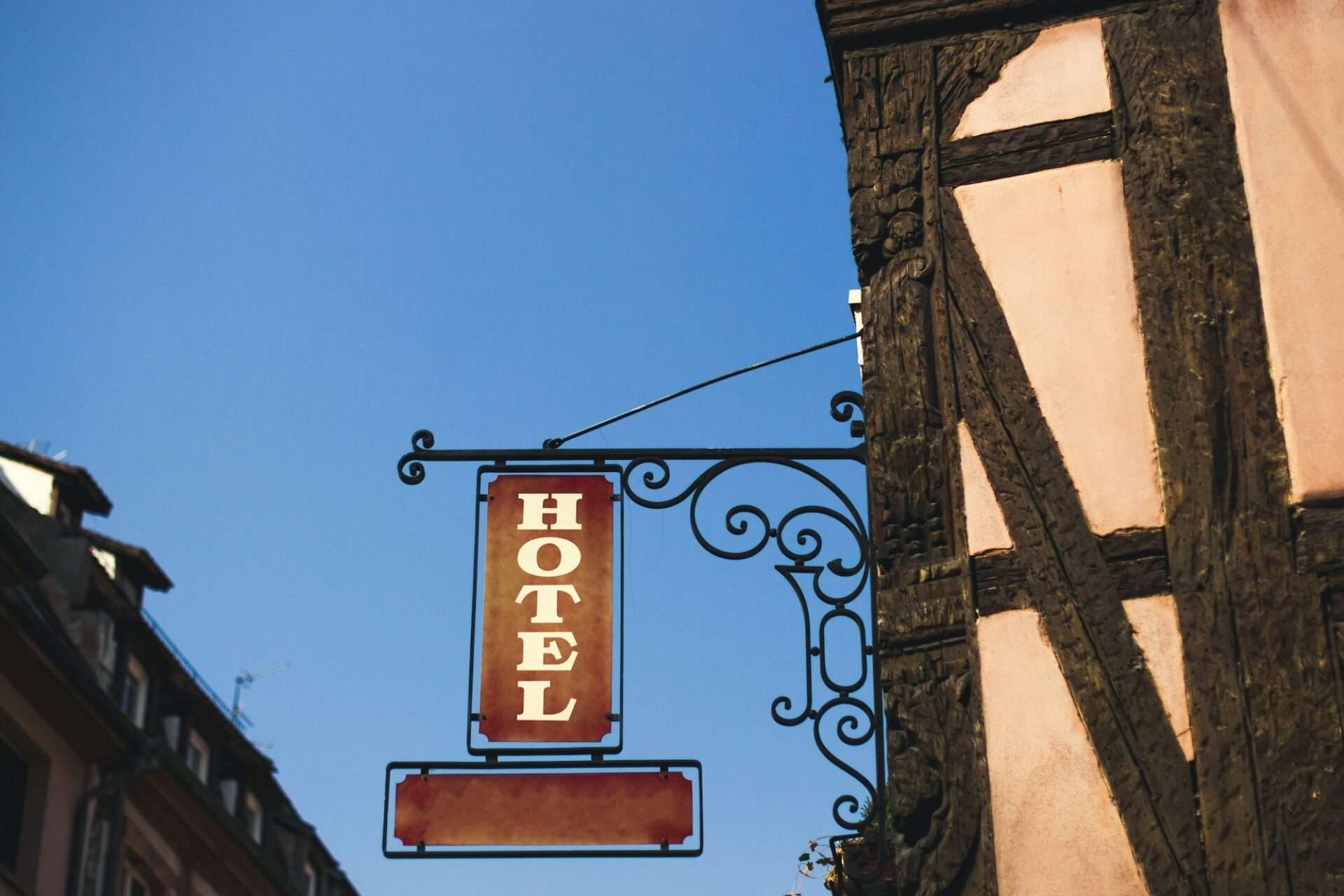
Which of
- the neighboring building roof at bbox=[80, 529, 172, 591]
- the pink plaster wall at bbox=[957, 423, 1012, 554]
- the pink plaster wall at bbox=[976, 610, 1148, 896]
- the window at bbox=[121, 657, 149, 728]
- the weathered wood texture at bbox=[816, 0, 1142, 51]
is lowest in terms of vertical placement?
the pink plaster wall at bbox=[976, 610, 1148, 896]

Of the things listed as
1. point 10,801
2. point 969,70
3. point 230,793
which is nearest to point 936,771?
point 969,70

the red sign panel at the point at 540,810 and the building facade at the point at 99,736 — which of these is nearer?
the red sign panel at the point at 540,810

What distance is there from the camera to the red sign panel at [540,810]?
6.95m

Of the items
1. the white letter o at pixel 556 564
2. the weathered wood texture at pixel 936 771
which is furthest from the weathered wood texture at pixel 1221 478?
the white letter o at pixel 556 564

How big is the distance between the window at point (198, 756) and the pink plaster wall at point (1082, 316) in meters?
21.5

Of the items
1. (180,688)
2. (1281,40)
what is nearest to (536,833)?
(1281,40)

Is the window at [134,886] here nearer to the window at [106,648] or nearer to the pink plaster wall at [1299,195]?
the window at [106,648]

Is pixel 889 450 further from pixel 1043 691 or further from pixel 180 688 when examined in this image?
pixel 180 688

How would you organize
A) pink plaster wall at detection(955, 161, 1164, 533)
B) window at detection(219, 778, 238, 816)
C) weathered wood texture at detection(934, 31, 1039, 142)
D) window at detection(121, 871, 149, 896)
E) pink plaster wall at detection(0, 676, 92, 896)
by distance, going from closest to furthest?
pink plaster wall at detection(955, 161, 1164, 533) → weathered wood texture at detection(934, 31, 1039, 142) → pink plaster wall at detection(0, 676, 92, 896) → window at detection(121, 871, 149, 896) → window at detection(219, 778, 238, 816)

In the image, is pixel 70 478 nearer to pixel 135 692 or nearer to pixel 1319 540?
pixel 135 692

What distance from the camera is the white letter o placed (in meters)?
7.34

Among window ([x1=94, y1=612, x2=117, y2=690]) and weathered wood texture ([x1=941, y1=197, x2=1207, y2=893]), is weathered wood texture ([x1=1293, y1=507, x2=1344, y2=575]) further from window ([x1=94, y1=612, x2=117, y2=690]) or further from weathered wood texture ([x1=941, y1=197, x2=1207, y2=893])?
window ([x1=94, y1=612, x2=117, y2=690])

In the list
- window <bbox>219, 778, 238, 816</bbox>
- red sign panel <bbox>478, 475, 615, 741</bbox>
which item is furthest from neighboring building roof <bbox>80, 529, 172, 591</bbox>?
red sign panel <bbox>478, 475, 615, 741</bbox>

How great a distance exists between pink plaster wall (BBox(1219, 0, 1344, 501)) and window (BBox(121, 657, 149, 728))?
1984 centimetres
